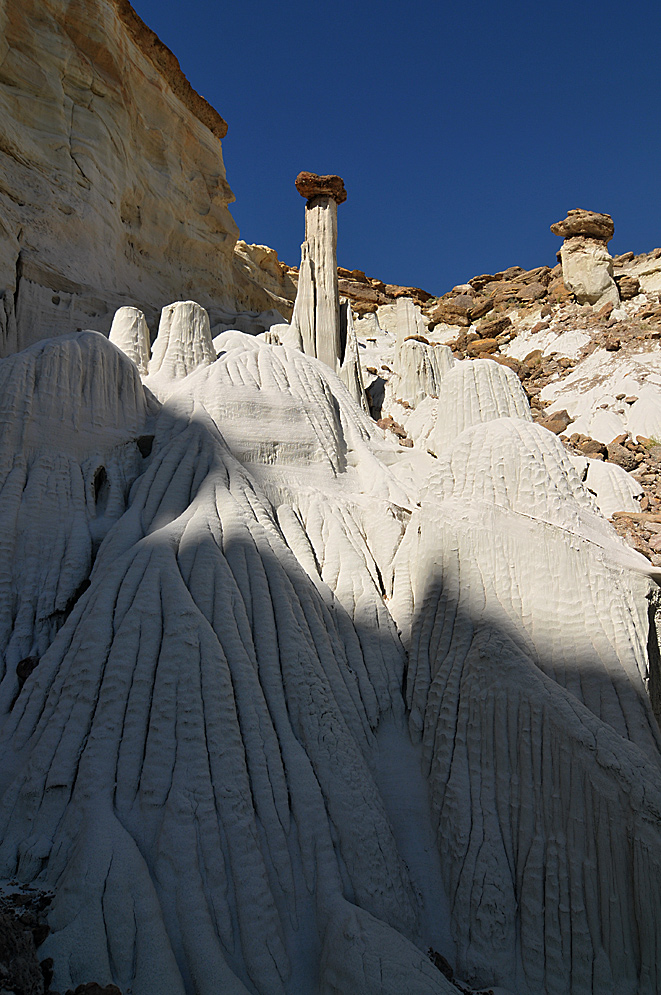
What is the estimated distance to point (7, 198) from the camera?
1297cm

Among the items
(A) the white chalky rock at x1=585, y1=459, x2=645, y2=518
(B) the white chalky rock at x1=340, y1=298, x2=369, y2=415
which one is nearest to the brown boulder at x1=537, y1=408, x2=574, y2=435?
(B) the white chalky rock at x1=340, y1=298, x2=369, y2=415

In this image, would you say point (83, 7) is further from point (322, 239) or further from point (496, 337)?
point (496, 337)

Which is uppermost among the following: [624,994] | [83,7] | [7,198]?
[83,7]

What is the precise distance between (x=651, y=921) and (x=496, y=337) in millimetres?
27743

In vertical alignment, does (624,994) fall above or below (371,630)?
below

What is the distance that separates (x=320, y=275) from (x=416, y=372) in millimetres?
4423

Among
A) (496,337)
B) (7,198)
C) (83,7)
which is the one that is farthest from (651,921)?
(496,337)

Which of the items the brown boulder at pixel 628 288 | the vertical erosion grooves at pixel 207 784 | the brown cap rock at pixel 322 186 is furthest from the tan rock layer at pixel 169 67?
the vertical erosion grooves at pixel 207 784

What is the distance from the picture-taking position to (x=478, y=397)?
9.24 metres

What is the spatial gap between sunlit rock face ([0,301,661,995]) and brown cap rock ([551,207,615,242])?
25.6 m

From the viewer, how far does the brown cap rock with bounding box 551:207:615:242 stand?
2892 cm

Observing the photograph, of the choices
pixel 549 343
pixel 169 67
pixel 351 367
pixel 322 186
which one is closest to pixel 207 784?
pixel 351 367

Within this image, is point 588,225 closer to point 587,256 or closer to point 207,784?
point 587,256

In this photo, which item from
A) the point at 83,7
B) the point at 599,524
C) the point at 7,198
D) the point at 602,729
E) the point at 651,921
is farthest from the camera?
the point at 83,7
